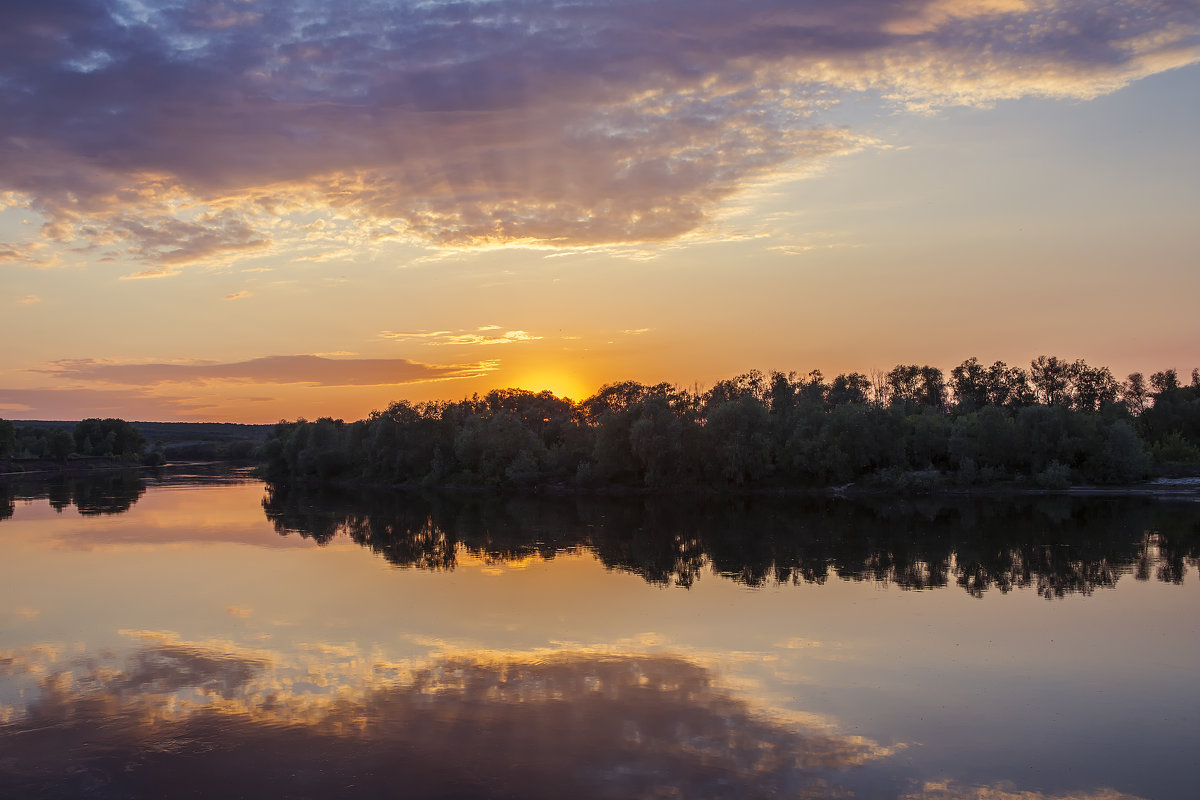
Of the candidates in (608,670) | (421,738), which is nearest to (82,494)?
(608,670)

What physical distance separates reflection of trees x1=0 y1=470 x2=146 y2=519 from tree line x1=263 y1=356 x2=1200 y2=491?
23210mm

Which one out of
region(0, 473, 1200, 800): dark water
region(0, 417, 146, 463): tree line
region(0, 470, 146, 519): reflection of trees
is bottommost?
region(0, 470, 146, 519): reflection of trees

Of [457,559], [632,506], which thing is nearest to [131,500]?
[632,506]

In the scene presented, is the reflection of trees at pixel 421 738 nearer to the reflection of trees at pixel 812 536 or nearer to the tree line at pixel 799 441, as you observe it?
the reflection of trees at pixel 812 536

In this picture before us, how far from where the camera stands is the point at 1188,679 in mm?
18219

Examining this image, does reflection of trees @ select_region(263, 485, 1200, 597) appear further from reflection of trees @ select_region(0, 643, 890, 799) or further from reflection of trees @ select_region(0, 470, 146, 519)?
reflection of trees @ select_region(0, 643, 890, 799)

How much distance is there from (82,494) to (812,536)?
7884cm

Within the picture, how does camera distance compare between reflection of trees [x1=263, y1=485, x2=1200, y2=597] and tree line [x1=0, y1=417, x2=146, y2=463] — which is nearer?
reflection of trees [x1=263, y1=485, x2=1200, y2=597]

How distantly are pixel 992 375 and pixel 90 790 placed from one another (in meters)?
120

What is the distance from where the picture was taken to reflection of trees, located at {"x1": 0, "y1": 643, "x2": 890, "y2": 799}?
41.8 feet

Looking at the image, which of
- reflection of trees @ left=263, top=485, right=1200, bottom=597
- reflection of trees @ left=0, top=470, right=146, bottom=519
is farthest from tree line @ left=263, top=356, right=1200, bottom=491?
reflection of trees @ left=0, top=470, right=146, bottom=519

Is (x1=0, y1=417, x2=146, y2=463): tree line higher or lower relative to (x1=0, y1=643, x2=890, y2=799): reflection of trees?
higher

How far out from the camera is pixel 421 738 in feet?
47.9

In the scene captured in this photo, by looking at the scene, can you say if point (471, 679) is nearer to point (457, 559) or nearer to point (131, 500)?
point (457, 559)
